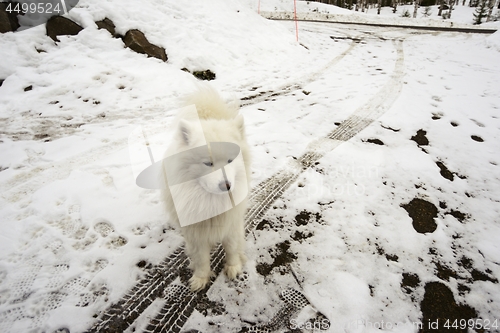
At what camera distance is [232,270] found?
1.98m

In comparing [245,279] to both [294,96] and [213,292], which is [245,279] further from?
[294,96]

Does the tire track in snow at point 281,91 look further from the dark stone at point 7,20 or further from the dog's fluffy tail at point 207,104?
the dark stone at point 7,20

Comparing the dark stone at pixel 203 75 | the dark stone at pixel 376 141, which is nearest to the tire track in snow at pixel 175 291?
the dark stone at pixel 376 141

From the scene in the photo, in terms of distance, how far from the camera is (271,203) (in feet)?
8.82

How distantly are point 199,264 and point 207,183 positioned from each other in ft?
2.56

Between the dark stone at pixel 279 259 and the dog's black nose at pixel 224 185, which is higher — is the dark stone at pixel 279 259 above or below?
below

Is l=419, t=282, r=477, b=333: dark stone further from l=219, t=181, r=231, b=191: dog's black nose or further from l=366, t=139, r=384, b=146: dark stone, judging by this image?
l=366, t=139, r=384, b=146: dark stone

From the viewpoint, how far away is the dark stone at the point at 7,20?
17.1 ft

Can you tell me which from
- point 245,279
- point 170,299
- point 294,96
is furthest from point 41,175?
point 294,96

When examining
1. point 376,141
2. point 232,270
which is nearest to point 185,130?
point 232,270

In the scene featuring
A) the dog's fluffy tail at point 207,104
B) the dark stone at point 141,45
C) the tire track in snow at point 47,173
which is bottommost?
the tire track in snow at point 47,173

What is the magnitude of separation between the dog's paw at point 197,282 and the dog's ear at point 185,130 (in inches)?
44.0

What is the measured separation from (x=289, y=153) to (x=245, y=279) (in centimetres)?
202

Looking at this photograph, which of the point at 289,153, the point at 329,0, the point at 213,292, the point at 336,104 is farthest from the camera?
the point at 329,0
